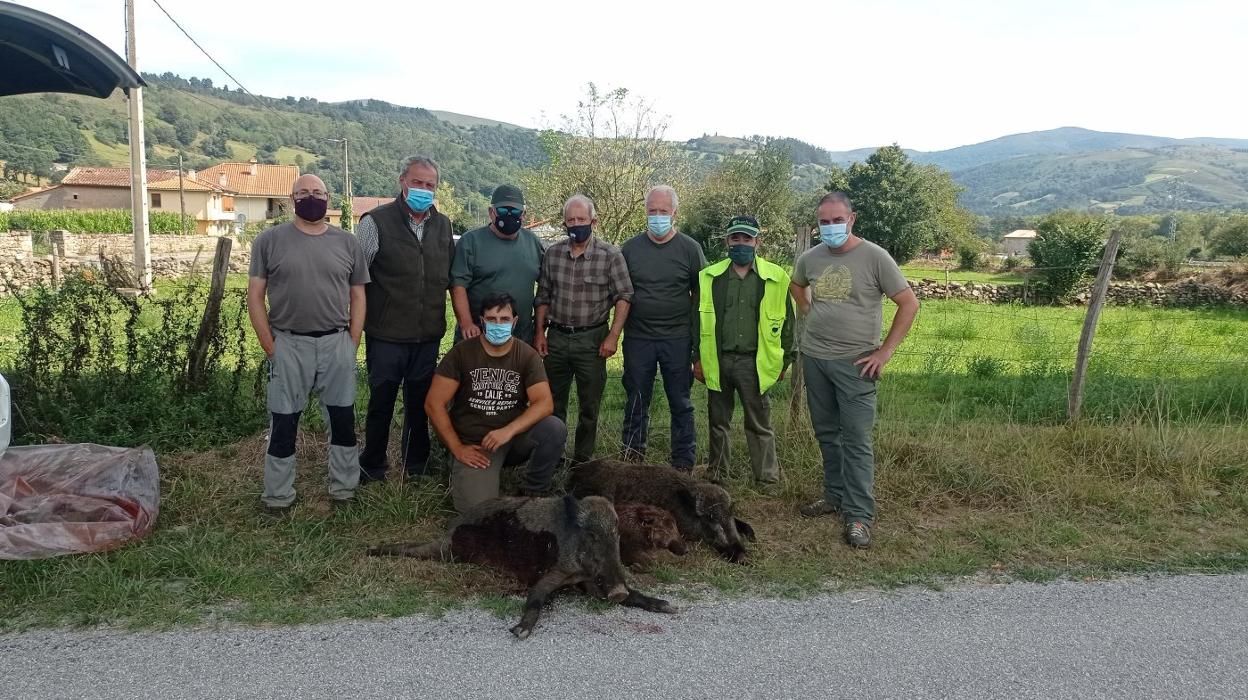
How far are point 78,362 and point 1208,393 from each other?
32.2 feet

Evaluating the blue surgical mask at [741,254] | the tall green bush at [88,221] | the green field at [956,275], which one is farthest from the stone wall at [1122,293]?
the tall green bush at [88,221]

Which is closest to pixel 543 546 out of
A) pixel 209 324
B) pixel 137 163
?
pixel 209 324

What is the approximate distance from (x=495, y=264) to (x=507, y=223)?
0.28 metres

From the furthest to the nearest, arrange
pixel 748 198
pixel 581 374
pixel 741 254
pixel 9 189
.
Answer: pixel 9 189, pixel 748 198, pixel 581 374, pixel 741 254

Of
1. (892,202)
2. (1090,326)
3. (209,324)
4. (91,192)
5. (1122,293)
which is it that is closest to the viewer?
(209,324)

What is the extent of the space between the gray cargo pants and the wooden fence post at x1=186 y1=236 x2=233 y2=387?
5.64 feet

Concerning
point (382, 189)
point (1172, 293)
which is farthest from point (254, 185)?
point (1172, 293)

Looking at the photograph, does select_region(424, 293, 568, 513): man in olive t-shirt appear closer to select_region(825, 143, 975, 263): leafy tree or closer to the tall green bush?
select_region(825, 143, 975, 263): leafy tree

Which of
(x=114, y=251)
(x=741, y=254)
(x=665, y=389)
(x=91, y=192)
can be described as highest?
(x=91, y=192)

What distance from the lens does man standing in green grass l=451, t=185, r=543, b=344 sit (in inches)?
200

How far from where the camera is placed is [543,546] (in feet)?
13.0

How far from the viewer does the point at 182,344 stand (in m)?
6.36

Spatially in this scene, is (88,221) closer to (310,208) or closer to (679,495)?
(310,208)

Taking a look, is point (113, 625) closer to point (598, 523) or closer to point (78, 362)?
point (598, 523)
